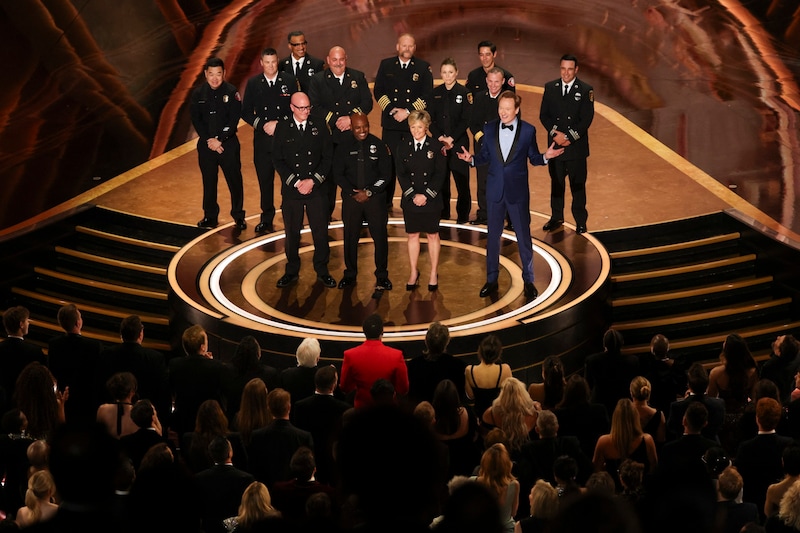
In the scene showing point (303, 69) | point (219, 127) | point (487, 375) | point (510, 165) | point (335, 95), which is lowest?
point (487, 375)

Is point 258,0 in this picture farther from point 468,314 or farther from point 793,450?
point 793,450

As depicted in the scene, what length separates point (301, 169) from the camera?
1062 cm

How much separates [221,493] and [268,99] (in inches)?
223

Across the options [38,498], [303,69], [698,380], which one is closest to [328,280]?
[303,69]

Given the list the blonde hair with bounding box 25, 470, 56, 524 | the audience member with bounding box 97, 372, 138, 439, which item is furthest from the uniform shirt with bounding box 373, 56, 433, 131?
the blonde hair with bounding box 25, 470, 56, 524

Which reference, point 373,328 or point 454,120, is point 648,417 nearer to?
point 373,328

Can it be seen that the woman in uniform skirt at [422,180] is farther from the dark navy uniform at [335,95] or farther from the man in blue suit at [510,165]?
the dark navy uniform at [335,95]

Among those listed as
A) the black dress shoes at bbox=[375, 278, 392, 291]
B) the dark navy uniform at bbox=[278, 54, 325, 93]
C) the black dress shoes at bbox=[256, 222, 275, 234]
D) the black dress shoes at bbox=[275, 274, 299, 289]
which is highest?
the dark navy uniform at bbox=[278, 54, 325, 93]

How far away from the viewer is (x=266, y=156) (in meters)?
11.8

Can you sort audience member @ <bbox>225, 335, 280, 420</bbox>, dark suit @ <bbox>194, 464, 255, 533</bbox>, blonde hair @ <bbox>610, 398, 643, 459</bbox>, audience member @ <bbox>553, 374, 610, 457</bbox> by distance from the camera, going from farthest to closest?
audience member @ <bbox>225, 335, 280, 420</bbox> < audience member @ <bbox>553, 374, 610, 457</bbox> < blonde hair @ <bbox>610, 398, 643, 459</bbox> < dark suit @ <bbox>194, 464, 255, 533</bbox>

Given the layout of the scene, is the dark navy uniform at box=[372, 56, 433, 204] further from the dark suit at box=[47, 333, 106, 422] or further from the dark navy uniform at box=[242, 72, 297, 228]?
the dark suit at box=[47, 333, 106, 422]

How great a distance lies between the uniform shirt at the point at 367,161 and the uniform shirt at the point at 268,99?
124cm

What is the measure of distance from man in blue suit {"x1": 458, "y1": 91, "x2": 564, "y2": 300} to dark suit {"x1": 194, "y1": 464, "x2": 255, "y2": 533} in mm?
4213

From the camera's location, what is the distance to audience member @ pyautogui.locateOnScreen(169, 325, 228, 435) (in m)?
8.30
